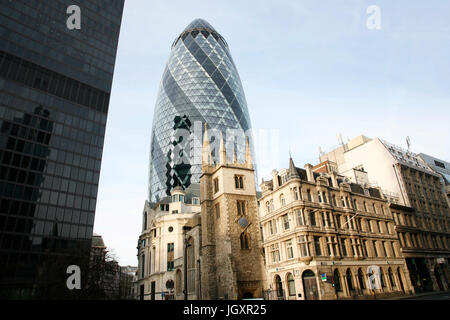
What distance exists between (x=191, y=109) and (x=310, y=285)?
9182cm

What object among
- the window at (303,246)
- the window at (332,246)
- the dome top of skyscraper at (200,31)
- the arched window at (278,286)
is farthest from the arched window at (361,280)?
the dome top of skyscraper at (200,31)

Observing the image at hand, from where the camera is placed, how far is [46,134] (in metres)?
54.9

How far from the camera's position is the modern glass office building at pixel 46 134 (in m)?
48.4

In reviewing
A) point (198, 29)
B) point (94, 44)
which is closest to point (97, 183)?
point (94, 44)

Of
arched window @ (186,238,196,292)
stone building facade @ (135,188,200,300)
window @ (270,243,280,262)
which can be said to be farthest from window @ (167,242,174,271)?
window @ (270,243,280,262)

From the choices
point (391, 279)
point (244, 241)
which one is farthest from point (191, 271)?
point (391, 279)

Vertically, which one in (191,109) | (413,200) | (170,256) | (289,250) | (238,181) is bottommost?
(289,250)

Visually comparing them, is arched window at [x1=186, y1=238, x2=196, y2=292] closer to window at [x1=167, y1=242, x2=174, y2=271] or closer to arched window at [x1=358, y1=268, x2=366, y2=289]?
window at [x1=167, y1=242, x2=174, y2=271]

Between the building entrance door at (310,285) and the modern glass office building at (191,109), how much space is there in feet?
234

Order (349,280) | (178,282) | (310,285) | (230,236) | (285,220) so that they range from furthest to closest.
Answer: (178,282) → (230,236) → (285,220) → (349,280) → (310,285)

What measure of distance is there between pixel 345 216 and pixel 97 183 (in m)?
45.2

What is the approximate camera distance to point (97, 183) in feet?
193

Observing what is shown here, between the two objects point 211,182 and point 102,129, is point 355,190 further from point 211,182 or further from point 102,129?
point 102,129

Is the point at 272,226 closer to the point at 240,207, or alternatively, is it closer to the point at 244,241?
the point at 244,241
